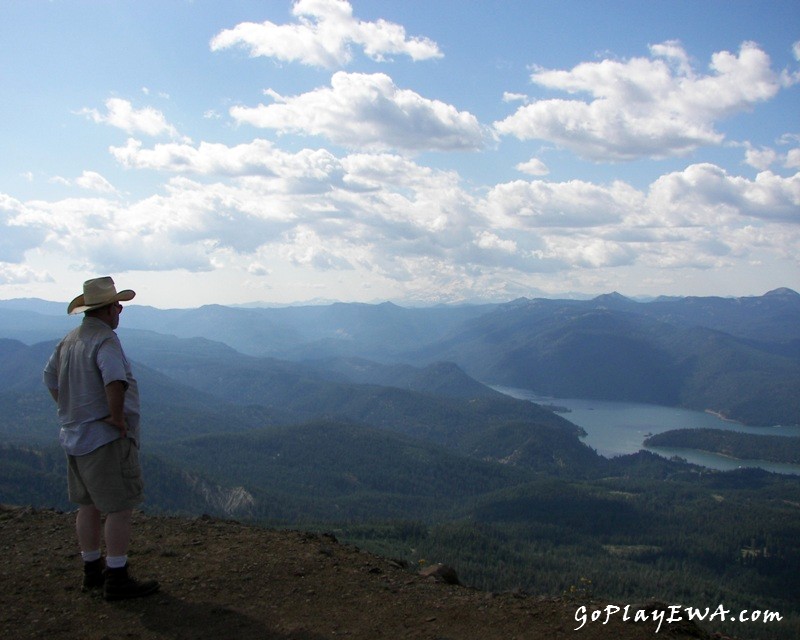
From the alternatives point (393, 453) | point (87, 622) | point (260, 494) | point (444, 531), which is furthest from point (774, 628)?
point (393, 453)

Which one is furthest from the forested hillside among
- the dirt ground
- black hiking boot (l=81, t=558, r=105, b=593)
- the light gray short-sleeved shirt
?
the light gray short-sleeved shirt

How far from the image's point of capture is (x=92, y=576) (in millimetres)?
8359

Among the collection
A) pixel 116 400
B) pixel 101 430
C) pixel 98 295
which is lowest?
pixel 101 430

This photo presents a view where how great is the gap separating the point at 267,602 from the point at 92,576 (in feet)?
8.18

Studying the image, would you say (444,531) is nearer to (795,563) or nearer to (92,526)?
(795,563)

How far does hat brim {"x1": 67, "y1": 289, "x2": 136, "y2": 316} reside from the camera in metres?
8.03

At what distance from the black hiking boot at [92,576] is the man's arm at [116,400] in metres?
2.19

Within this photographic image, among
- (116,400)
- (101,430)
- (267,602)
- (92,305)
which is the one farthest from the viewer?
(267,602)

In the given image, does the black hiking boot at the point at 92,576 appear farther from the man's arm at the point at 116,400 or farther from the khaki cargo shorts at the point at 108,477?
the man's arm at the point at 116,400

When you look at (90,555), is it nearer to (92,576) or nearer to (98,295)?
(92,576)

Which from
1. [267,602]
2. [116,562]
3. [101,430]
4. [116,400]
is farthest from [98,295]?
[267,602]

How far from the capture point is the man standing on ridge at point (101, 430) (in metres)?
7.79

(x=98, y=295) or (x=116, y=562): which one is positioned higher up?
(x=98, y=295)

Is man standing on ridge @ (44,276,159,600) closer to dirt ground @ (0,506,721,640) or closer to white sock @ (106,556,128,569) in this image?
white sock @ (106,556,128,569)
